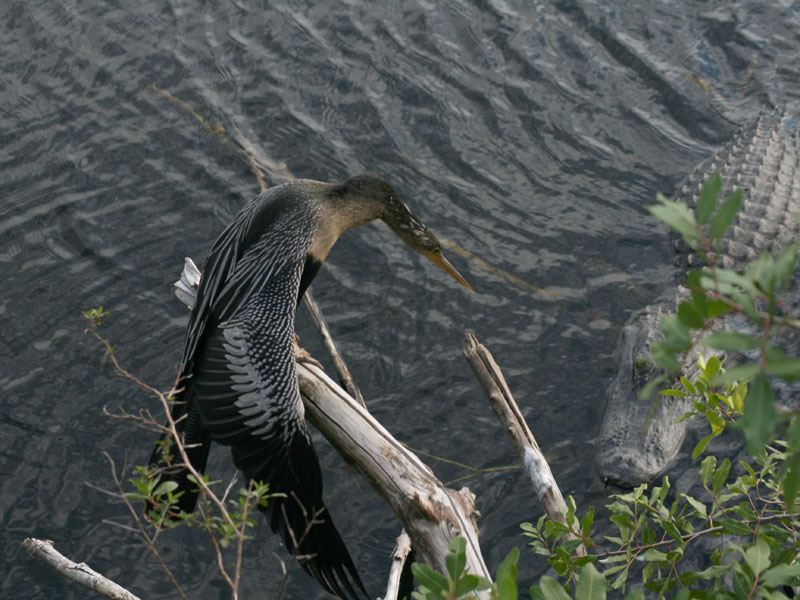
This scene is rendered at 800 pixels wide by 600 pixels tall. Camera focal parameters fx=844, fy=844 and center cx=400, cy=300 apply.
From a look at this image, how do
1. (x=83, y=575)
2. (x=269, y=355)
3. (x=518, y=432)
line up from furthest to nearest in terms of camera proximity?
(x=518, y=432) < (x=269, y=355) < (x=83, y=575)

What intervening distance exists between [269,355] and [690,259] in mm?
3736

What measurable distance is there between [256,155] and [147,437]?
2.57 m

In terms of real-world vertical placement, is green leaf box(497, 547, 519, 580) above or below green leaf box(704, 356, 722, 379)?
below

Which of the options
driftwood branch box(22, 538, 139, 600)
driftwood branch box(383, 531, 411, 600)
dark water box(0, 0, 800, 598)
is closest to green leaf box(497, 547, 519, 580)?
driftwood branch box(383, 531, 411, 600)

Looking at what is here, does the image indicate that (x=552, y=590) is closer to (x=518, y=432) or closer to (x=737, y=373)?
(x=737, y=373)

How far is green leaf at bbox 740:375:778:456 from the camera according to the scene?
112 centimetres

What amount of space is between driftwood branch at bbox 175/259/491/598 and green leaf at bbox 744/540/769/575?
1.02 m

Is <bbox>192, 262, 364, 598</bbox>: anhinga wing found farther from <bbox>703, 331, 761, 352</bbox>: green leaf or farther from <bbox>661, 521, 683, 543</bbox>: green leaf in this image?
<bbox>703, 331, 761, 352</bbox>: green leaf

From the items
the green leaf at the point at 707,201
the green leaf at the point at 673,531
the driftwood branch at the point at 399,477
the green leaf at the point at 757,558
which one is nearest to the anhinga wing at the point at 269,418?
the driftwood branch at the point at 399,477

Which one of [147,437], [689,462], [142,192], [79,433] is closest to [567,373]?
[689,462]

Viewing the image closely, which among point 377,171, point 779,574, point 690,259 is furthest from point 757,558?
point 377,171

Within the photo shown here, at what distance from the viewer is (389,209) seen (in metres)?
4.07

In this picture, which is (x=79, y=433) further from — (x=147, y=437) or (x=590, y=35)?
(x=590, y=35)

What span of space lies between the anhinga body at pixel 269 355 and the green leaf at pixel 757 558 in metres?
1.48
